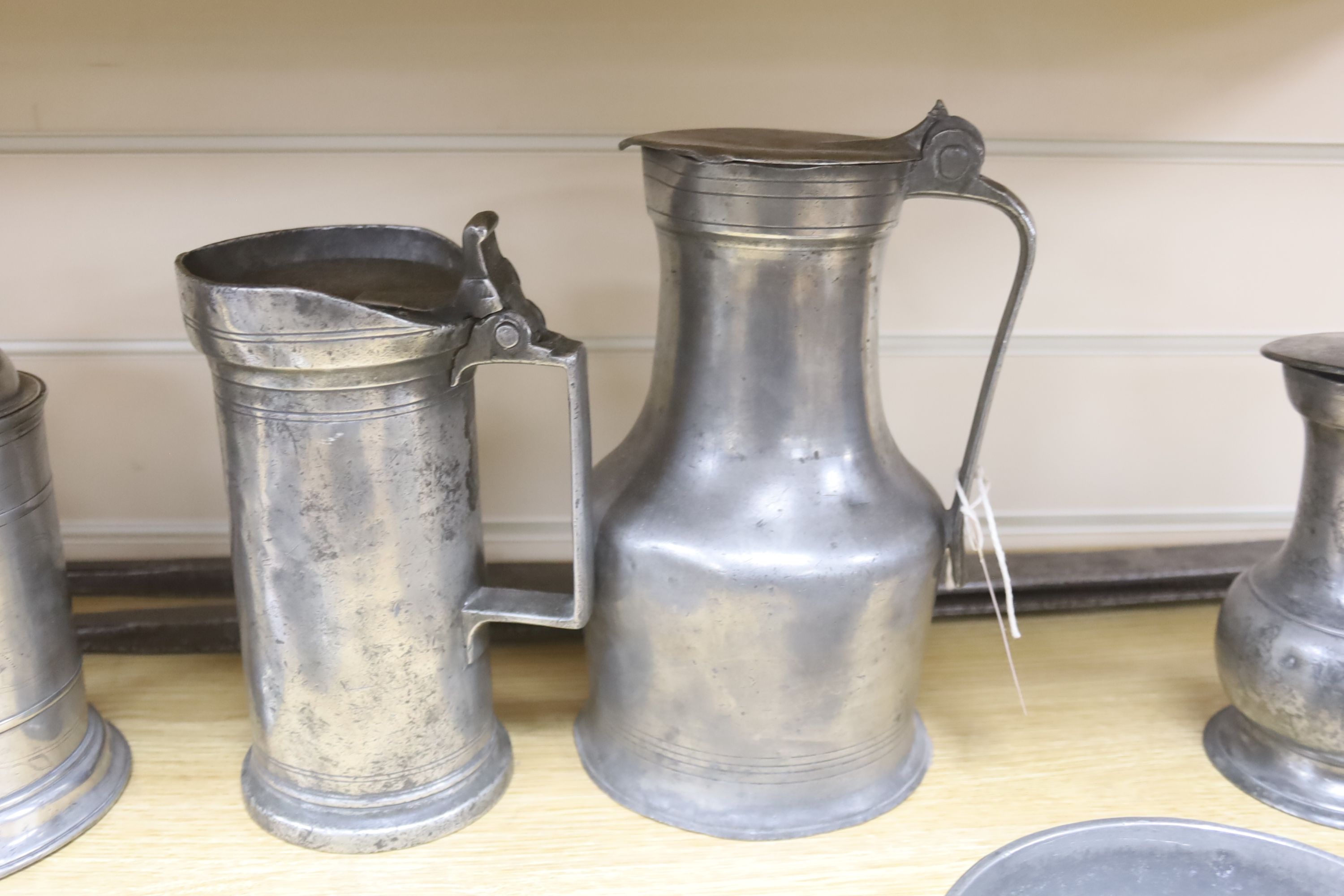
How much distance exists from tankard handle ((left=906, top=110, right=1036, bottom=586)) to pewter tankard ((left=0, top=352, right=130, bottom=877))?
0.52 m

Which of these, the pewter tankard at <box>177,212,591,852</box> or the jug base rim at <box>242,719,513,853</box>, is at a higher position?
the pewter tankard at <box>177,212,591,852</box>

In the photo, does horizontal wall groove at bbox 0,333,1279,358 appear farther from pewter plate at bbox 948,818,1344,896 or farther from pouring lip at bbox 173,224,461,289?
pewter plate at bbox 948,818,1344,896

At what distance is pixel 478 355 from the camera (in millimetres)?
622

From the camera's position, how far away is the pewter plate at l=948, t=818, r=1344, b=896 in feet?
2.14

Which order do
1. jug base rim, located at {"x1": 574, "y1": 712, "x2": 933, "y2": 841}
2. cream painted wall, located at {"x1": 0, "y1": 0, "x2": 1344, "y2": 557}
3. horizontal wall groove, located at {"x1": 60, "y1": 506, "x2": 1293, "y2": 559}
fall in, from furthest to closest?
horizontal wall groove, located at {"x1": 60, "y1": 506, "x2": 1293, "y2": 559} → cream painted wall, located at {"x1": 0, "y1": 0, "x2": 1344, "y2": 557} → jug base rim, located at {"x1": 574, "y1": 712, "x2": 933, "y2": 841}

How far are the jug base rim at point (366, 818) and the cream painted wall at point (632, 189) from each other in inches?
12.2

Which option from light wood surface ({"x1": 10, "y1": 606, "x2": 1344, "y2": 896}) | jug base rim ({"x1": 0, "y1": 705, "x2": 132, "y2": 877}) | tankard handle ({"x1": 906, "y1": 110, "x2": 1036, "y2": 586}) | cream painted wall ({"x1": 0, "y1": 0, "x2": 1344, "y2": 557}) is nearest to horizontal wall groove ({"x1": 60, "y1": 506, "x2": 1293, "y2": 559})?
cream painted wall ({"x1": 0, "y1": 0, "x2": 1344, "y2": 557})

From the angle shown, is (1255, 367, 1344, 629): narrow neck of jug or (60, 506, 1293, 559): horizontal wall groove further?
(60, 506, 1293, 559): horizontal wall groove

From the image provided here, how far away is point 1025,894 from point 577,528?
13.4 inches

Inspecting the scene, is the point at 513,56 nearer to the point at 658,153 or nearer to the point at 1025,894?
the point at 658,153

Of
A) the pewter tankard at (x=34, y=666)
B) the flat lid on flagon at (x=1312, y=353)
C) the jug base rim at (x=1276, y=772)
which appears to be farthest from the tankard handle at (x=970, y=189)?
the pewter tankard at (x=34, y=666)

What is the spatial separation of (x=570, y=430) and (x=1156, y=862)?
438mm

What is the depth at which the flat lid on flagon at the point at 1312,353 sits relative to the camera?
0.64m

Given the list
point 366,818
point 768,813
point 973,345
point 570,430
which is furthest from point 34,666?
point 973,345
